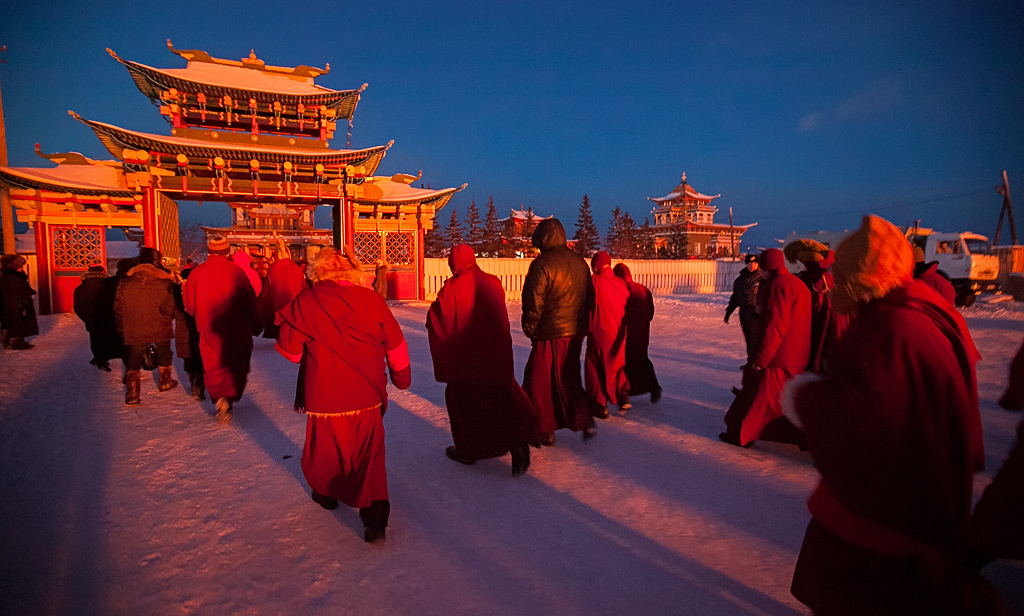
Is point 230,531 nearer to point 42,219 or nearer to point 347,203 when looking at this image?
point 347,203

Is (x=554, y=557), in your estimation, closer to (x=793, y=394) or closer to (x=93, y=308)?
(x=793, y=394)

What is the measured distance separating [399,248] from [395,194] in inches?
77.3

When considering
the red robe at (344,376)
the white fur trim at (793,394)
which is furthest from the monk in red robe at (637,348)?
the white fur trim at (793,394)

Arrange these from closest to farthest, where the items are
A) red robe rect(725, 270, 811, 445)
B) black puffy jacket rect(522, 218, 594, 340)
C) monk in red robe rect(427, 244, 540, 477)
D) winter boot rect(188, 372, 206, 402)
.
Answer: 1. monk in red robe rect(427, 244, 540, 477)
2. red robe rect(725, 270, 811, 445)
3. black puffy jacket rect(522, 218, 594, 340)
4. winter boot rect(188, 372, 206, 402)

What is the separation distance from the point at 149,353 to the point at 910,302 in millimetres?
6646

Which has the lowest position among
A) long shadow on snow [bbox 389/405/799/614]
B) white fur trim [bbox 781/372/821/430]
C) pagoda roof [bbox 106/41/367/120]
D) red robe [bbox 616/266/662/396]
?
long shadow on snow [bbox 389/405/799/614]

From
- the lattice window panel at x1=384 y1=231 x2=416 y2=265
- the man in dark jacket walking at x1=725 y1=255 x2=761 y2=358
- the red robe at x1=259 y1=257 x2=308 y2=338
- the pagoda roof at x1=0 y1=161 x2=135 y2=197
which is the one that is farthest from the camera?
the lattice window panel at x1=384 y1=231 x2=416 y2=265

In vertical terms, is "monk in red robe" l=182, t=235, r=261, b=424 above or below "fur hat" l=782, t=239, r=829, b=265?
below

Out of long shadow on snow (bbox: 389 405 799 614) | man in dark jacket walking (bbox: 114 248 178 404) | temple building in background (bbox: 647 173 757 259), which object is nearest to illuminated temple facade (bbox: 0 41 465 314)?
man in dark jacket walking (bbox: 114 248 178 404)

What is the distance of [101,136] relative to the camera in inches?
521

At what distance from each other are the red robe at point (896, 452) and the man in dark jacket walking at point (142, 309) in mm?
6075

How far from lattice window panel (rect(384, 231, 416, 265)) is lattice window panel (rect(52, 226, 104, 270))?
847 centimetres

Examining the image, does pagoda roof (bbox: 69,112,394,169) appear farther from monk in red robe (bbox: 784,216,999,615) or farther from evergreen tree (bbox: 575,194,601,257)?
evergreen tree (bbox: 575,194,601,257)

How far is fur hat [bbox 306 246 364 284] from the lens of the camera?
2.52 meters
